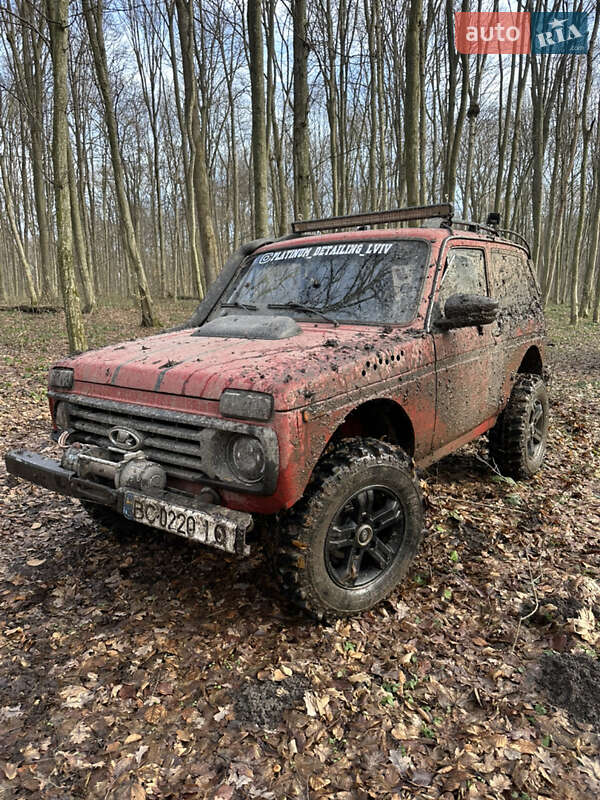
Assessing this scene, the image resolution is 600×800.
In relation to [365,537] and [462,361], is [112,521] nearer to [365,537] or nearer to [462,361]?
[365,537]

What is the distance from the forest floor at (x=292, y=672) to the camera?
221 cm

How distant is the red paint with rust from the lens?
2625 mm

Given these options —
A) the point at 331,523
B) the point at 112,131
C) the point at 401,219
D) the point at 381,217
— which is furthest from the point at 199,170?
the point at 331,523

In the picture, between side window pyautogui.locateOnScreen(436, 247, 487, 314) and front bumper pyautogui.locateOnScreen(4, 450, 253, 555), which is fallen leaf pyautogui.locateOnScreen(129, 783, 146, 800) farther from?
side window pyautogui.locateOnScreen(436, 247, 487, 314)

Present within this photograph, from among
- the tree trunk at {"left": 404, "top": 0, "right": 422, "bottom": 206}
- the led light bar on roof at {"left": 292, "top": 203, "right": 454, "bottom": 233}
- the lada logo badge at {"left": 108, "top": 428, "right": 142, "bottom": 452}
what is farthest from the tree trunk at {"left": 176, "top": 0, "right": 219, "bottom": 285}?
the lada logo badge at {"left": 108, "top": 428, "right": 142, "bottom": 452}

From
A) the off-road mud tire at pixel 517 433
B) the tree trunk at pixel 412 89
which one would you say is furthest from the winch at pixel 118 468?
the tree trunk at pixel 412 89

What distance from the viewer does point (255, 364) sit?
2787 millimetres

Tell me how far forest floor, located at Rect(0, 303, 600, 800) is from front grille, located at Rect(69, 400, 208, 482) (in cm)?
98

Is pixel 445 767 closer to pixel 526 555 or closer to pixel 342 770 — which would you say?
pixel 342 770

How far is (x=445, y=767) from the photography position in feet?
7.36

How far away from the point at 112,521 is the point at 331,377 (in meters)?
2.22

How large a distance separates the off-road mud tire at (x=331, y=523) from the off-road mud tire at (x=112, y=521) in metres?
1.71

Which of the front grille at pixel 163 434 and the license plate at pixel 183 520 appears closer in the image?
the license plate at pixel 183 520

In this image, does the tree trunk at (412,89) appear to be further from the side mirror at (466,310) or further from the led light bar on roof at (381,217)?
the side mirror at (466,310)
